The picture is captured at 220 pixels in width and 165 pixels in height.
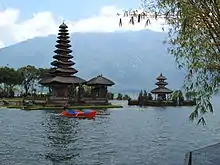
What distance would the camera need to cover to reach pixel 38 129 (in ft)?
76.8

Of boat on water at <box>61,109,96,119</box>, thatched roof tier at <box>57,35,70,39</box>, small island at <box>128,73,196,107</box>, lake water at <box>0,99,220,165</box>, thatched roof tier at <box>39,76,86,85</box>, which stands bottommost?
lake water at <box>0,99,220,165</box>

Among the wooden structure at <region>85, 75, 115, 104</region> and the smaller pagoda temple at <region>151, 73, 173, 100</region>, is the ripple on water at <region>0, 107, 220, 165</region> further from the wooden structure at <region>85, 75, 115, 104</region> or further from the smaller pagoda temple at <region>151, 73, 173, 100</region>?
the smaller pagoda temple at <region>151, 73, 173, 100</region>

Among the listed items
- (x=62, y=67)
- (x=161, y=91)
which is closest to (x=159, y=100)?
(x=161, y=91)

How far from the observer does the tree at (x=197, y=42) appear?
20.6 feet

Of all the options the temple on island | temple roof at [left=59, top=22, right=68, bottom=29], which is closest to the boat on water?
the temple on island

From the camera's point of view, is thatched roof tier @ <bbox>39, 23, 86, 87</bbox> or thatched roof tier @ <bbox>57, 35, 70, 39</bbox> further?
thatched roof tier @ <bbox>57, 35, 70, 39</bbox>

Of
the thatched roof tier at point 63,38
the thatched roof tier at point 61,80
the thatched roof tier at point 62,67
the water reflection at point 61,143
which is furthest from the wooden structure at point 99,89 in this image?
the water reflection at point 61,143

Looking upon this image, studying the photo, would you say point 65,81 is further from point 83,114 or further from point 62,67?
point 83,114

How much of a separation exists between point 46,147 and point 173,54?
10.3 m

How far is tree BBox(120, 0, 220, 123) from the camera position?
629cm

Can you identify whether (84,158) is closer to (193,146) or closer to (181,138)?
(193,146)

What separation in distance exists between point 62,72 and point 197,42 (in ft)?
153

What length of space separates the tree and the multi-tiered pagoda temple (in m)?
44.2

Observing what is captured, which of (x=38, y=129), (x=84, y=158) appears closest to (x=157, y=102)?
(x=38, y=129)
